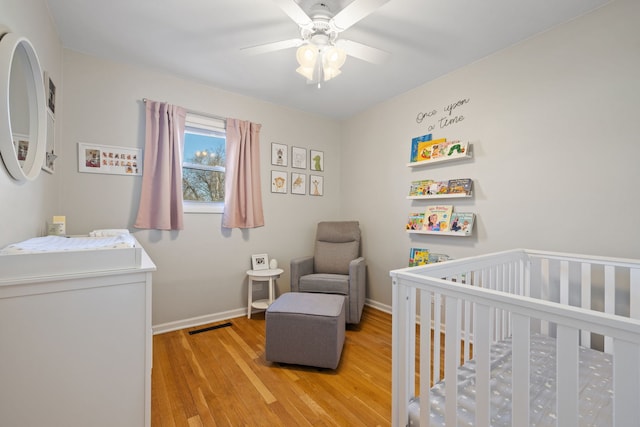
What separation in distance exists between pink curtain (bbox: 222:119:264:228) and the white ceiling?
491 mm

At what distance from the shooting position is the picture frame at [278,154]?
10.4 ft

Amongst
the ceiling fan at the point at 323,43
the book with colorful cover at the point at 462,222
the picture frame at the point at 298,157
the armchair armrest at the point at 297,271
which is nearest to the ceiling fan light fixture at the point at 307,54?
the ceiling fan at the point at 323,43

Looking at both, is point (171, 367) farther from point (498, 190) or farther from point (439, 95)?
point (439, 95)

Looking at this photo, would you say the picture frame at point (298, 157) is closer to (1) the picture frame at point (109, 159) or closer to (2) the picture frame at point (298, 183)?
(2) the picture frame at point (298, 183)

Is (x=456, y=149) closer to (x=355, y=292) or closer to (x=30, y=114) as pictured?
(x=355, y=292)

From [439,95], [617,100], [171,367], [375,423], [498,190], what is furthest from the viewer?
[439,95]

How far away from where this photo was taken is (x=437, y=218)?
2.56m

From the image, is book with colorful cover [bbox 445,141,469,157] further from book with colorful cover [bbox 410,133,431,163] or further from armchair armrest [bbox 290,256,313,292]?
armchair armrest [bbox 290,256,313,292]

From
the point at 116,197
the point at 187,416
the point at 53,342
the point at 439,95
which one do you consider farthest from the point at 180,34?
the point at 187,416

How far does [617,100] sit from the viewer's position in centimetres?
166

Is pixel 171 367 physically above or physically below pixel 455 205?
below

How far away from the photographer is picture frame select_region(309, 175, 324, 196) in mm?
3492

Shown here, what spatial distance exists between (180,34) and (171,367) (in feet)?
7.84

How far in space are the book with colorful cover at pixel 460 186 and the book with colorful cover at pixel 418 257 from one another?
633 mm
